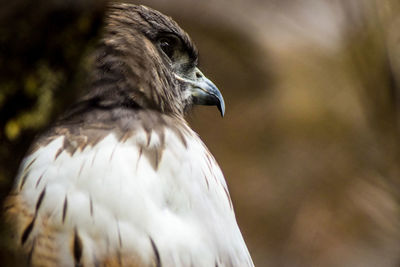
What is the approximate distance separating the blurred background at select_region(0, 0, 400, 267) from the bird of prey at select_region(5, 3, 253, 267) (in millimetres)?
2289

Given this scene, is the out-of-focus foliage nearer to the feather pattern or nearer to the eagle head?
the eagle head

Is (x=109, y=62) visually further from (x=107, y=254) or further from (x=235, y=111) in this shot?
(x=235, y=111)

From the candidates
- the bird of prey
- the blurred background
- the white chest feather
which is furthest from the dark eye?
the blurred background

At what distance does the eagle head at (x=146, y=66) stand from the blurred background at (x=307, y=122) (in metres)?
1.99

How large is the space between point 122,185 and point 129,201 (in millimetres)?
44

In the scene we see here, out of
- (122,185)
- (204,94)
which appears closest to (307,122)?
(204,94)

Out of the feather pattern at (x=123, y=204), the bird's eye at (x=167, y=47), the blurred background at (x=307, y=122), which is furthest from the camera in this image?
the blurred background at (x=307, y=122)

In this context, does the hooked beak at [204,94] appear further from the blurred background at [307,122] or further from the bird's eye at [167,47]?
the blurred background at [307,122]

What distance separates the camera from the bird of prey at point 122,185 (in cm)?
153

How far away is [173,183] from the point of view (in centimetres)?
166

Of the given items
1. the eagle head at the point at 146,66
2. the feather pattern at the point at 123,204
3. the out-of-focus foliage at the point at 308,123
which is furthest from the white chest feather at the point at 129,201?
the out-of-focus foliage at the point at 308,123

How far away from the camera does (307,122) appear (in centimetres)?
452

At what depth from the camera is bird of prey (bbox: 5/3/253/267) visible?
5.03 feet

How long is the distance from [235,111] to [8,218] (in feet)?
9.74
